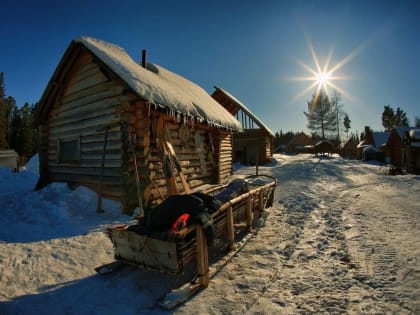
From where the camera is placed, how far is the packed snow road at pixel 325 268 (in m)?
2.99

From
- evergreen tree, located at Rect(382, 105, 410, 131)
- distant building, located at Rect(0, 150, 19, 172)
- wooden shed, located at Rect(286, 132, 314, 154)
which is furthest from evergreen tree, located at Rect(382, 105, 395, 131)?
distant building, located at Rect(0, 150, 19, 172)

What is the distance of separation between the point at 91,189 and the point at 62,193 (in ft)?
3.55

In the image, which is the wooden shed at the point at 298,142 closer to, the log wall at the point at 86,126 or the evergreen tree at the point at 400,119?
the evergreen tree at the point at 400,119

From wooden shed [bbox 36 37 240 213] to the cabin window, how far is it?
0.12 feet

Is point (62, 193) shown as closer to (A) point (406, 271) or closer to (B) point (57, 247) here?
(B) point (57, 247)

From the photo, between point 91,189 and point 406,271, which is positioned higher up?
point 91,189

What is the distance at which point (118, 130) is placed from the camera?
7367mm

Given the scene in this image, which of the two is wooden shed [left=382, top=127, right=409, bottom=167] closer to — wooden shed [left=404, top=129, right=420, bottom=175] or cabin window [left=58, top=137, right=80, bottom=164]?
wooden shed [left=404, top=129, right=420, bottom=175]

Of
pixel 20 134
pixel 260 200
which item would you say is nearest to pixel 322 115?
pixel 260 200

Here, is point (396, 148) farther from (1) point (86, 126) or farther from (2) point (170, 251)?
(2) point (170, 251)

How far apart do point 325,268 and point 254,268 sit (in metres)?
1.10

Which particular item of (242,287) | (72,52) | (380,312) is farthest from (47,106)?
(380,312)

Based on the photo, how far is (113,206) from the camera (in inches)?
285

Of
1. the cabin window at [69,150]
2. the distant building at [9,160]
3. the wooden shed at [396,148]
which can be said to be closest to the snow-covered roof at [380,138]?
the wooden shed at [396,148]
